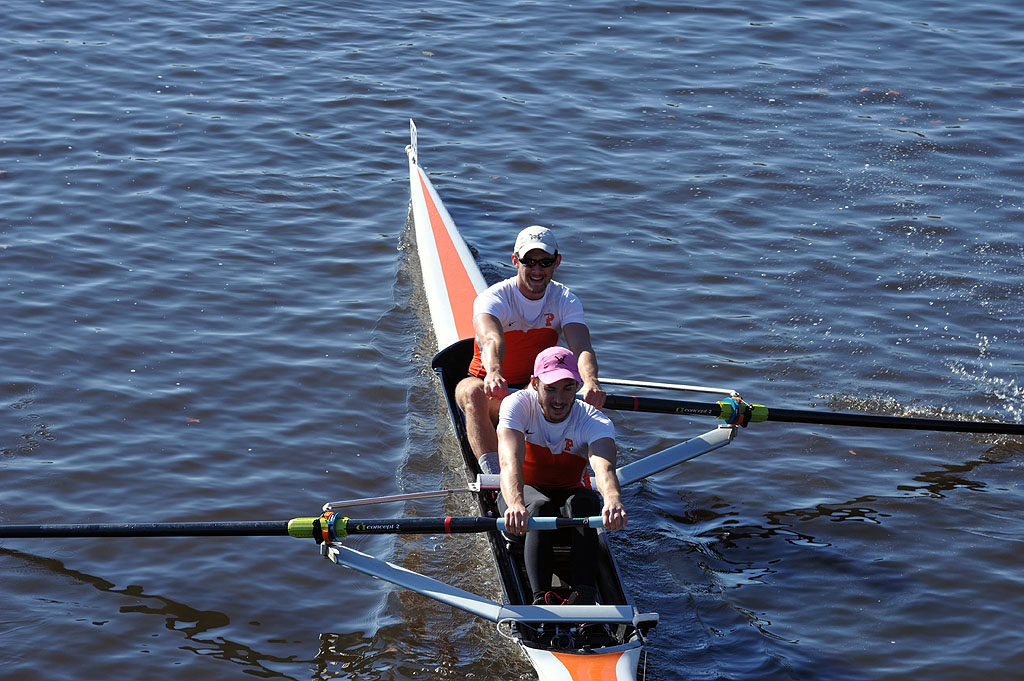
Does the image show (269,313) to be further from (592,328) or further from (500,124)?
(500,124)

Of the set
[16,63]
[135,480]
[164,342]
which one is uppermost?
[16,63]

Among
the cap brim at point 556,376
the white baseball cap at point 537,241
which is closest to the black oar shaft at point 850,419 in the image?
the white baseball cap at point 537,241

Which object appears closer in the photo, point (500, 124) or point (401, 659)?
point (401, 659)

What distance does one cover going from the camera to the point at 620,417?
8.86 meters

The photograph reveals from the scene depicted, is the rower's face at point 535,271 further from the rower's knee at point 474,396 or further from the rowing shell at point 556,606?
the rowing shell at point 556,606

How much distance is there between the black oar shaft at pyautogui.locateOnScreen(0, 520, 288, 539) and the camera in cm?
609

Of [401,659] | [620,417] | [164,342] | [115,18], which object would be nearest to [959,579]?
[620,417]

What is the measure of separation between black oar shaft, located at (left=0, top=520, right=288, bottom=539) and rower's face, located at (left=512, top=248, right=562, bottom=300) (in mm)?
2330

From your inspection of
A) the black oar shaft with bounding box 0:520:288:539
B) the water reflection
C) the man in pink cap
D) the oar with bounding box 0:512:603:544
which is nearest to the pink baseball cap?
the man in pink cap

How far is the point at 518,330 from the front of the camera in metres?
7.53

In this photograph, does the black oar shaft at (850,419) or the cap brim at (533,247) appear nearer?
the cap brim at (533,247)

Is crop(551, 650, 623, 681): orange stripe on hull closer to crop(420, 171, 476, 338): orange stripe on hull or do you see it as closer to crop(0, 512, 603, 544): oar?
crop(0, 512, 603, 544): oar

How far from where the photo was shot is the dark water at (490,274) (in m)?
6.56

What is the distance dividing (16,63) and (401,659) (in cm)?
1179
